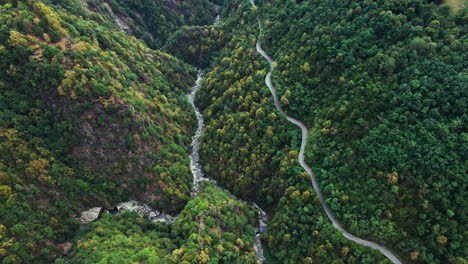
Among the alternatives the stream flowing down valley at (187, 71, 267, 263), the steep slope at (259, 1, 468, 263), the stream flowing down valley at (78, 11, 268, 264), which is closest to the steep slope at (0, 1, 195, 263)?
the stream flowing down valley at (78, 11, 268, 264)

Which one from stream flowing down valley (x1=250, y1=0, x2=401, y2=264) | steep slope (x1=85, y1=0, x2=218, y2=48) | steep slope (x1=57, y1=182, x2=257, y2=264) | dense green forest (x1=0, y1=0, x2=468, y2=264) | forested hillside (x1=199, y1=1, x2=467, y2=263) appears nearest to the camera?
forested hillside (x1=199, y1=1, x2=467, y2=263)

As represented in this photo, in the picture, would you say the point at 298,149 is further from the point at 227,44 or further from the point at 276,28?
the point at 227,44

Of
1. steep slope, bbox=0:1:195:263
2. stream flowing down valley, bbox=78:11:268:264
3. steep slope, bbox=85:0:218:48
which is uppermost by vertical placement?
steep slope, bbox=85:0:218:48

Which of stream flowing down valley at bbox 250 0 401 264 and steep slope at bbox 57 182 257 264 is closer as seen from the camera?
stream flowing down valley at bbox 250 0 401 264

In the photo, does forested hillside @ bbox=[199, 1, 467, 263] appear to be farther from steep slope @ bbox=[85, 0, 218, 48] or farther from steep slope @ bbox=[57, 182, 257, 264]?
steep slope @ bbox=[85, 0, 218, 48]

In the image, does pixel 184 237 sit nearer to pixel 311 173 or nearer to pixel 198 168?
pixel 198 168

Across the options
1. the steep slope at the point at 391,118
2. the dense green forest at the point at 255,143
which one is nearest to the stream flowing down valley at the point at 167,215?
the dense green forest at the point at 255,143

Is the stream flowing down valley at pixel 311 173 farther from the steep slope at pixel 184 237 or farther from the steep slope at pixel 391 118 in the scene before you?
the steep slope at pixel 184 237
